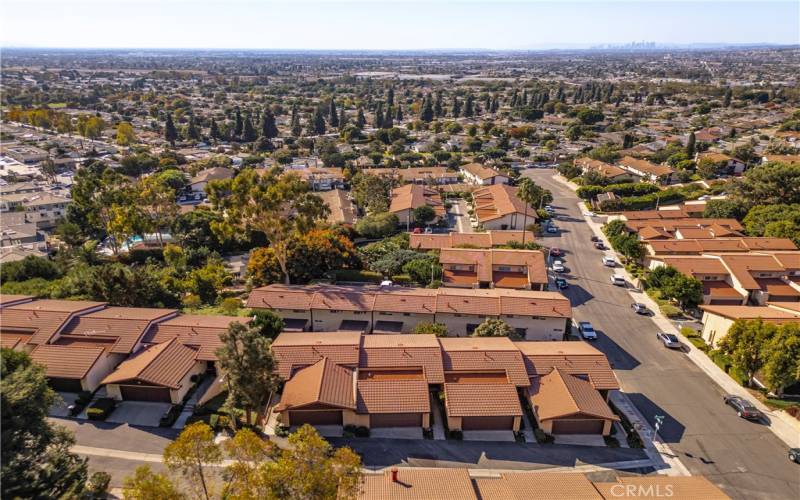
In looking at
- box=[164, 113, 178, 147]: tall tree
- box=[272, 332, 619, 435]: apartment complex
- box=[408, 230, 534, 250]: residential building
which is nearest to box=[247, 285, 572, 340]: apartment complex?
box=[272, 332, 619, 435]: apartment complex

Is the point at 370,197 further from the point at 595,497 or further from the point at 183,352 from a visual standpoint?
the point at 595,497

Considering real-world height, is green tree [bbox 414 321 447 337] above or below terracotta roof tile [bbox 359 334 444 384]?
below

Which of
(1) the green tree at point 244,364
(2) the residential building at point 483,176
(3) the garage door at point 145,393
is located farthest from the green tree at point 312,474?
(2) the residential building at point 483,176

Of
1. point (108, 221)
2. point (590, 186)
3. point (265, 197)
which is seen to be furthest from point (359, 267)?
point (590, 186)

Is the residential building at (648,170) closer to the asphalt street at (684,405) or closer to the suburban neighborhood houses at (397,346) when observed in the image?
the suburban neighborhood houses at (397,346)

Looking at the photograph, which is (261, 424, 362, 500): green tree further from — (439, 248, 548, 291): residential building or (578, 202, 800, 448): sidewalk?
(439, 248, 548, 291): residential building

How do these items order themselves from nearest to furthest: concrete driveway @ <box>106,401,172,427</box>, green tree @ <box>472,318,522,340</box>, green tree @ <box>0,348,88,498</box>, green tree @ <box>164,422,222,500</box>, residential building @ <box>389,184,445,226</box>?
green tree @ <box>164,422,222,500</box> → green tree @ <box>0,348,88,498</box> → concrete driveway @ <box>106,401,172,427</box> → green tree @ <box>472,318,522,340</box> → residential building @ <box>389,184,445,226</box>
